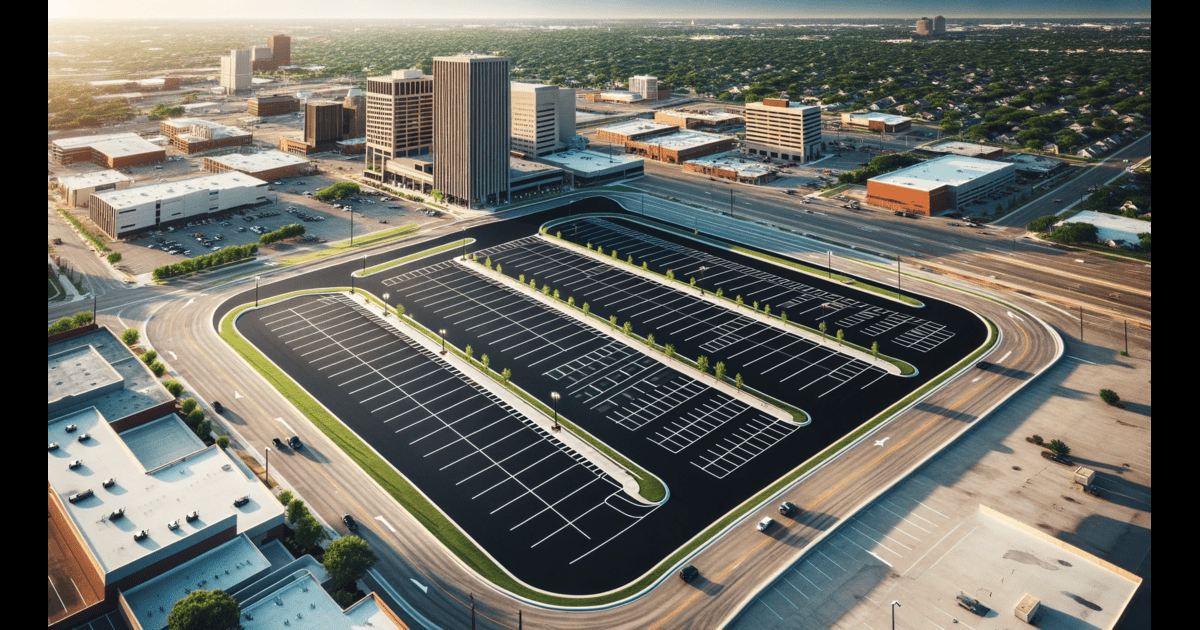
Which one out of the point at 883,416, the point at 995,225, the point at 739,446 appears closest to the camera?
the point at 739,446

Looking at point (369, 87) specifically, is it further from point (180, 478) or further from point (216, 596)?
point (216, 596)

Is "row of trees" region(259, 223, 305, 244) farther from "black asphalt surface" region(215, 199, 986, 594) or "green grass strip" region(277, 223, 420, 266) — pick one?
"black asphalt surface" region(215, 199, 986, 594)

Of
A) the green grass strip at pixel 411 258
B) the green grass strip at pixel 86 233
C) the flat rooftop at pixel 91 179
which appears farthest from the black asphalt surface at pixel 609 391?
the flat rooftop at pixel 91 179

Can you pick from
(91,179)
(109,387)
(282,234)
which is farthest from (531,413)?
(91,179)

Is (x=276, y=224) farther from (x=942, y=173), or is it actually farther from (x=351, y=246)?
(x=942, y=173)

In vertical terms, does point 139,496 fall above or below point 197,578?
above
